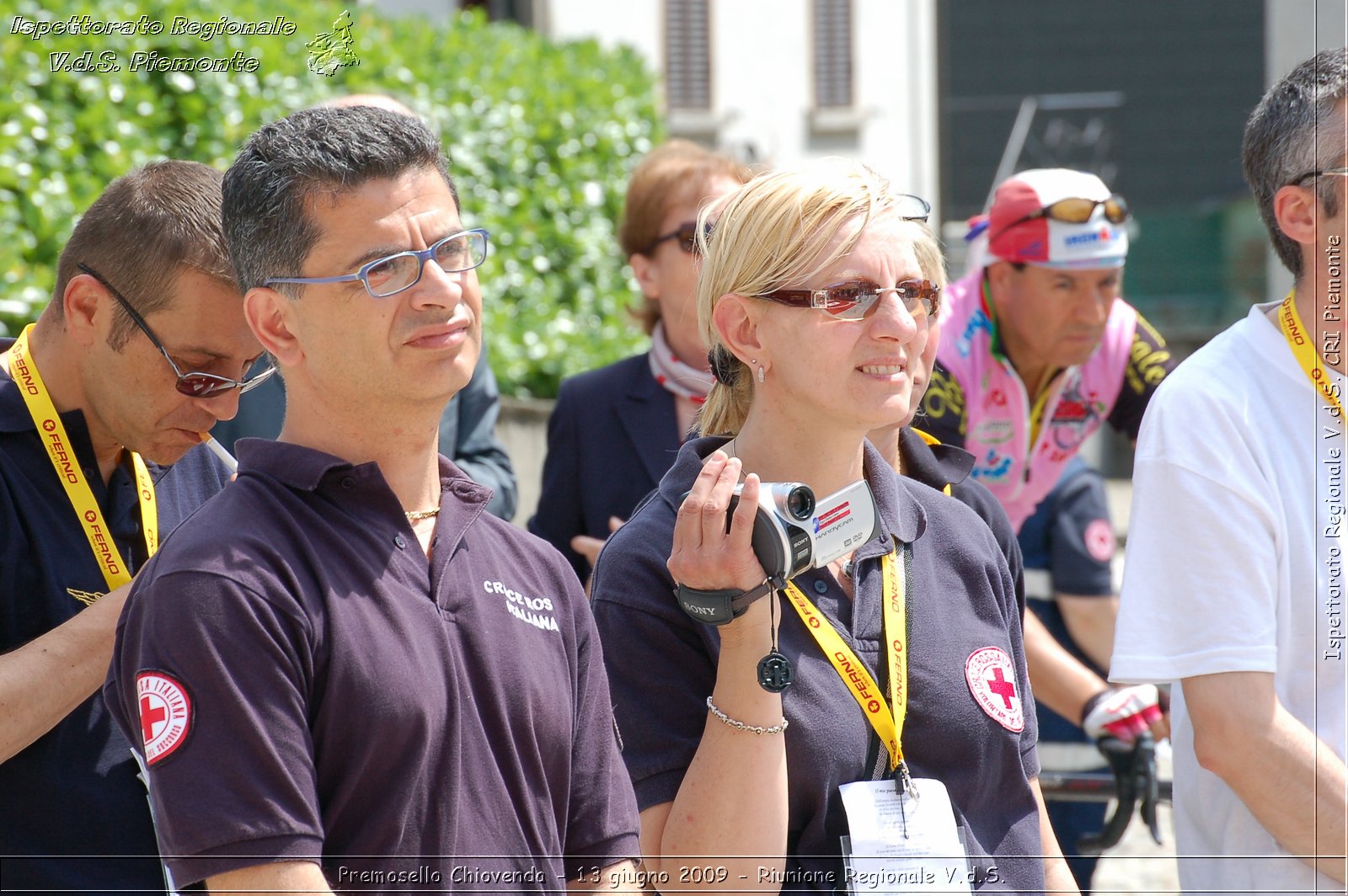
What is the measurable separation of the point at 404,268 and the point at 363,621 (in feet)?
1.79

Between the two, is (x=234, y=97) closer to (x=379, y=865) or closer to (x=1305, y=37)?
(x=1305, y=37)

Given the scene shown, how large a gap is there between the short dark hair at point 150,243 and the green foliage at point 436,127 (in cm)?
140

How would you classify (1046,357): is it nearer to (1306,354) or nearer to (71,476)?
(1306,354)

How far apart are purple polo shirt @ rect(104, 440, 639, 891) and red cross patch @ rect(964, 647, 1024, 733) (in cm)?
68

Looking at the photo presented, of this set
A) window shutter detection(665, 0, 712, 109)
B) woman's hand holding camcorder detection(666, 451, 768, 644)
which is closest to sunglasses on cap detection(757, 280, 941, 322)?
woman's hand holding camcorder detection(666, 451, 768, 644)

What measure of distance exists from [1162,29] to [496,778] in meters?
23.4

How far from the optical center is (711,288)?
8.77 ft

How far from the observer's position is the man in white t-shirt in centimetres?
261

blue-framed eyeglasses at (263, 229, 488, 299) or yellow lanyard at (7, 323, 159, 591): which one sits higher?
blue-framed eyeglasses at (263, 229, 488, 299)

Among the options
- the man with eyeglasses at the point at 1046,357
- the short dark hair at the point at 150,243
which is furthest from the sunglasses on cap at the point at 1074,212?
the short dark hair at the point at 150,243

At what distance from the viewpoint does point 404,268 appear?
210 centimetres

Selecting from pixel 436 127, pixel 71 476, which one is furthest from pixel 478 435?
pixel 436 127

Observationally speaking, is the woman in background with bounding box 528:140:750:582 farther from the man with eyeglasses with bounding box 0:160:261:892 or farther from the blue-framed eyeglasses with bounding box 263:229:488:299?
the blue-framed eyeglasses with bounding box 263:229:488:299

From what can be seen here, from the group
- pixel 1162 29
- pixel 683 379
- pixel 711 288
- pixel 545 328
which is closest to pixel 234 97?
→ pixel 545 328
